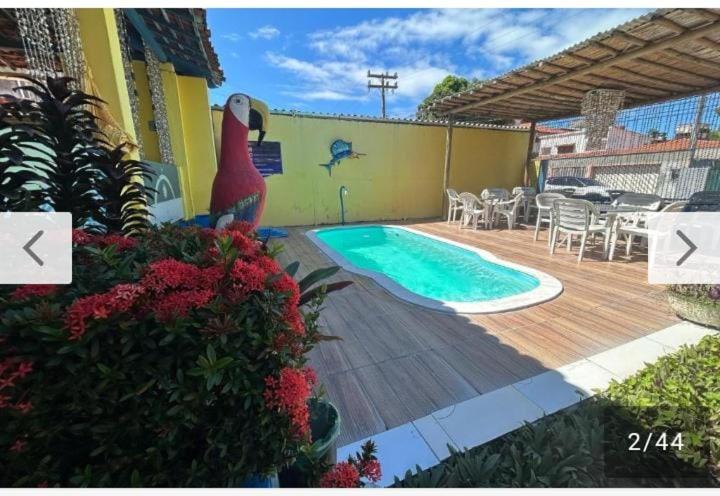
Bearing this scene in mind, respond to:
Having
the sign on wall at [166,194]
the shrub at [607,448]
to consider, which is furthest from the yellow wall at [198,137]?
the shrub at [607,448]

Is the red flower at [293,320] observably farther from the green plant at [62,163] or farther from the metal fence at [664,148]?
the metal fence at [664,148]

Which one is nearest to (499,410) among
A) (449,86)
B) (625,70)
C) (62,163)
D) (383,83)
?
(62,163)

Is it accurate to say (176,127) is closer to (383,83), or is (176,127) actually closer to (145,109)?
(145,109)

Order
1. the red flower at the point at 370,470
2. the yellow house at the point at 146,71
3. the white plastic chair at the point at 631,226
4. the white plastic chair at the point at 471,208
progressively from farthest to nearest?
the white plastic chair at the point at 471,208, the white plastic chair at the point at 631,226, the yellow house at the point at 146,71, the red flower at the point at 370,470

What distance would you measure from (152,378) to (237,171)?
6.71 ft

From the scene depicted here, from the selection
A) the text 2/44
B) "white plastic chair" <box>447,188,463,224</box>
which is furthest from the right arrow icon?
"white plastic chair" <box>447,188,463,224</box>

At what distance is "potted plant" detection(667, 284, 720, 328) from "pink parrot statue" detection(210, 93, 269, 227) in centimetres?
402

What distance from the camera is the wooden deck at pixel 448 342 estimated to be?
6.29ft

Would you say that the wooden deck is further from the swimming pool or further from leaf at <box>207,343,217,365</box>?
leaf at <box>207,343,217,365</box>

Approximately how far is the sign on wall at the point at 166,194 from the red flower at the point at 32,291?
3.60m

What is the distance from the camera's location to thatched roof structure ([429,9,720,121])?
3.96 m

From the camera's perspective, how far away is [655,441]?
143 centimetres
